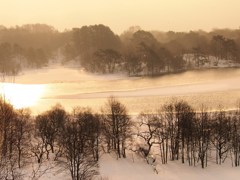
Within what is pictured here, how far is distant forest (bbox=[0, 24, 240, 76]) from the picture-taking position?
379 ft

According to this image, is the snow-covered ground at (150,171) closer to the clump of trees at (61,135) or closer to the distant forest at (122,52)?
the clump of trees at (61,135)

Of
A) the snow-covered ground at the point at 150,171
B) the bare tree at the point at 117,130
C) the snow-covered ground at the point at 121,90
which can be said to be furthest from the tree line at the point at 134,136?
the snow-covered ground at the point at 121,90

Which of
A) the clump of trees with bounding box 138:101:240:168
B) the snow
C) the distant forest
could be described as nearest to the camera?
the snow

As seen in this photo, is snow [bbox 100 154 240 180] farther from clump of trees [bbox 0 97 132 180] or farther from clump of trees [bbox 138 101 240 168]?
clump of trees [bbox 0 97 132 180]

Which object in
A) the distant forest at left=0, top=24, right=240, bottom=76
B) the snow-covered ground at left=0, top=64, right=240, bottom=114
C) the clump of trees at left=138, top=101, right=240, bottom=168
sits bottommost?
the clump of trees at left=138, top=101, right=240, bottom=168

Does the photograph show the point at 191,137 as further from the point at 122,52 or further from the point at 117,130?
the point at 122,52

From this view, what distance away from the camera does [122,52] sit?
129000 millimetres

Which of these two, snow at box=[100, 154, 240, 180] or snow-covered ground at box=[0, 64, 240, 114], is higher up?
snow-covered ground at box=[0, 64, 240, 114]

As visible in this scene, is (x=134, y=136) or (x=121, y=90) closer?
(x=134, y=136)

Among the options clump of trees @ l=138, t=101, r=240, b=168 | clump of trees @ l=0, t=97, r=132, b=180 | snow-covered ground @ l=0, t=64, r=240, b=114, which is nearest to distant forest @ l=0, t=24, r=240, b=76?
snow-covered ground @ l=0, t=64, r=240, b=114

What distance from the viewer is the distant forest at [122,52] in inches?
4545

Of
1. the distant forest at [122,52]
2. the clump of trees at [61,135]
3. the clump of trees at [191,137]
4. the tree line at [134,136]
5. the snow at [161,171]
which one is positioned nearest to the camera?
the snow at [161,171]

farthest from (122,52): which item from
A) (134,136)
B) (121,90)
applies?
(134,136)

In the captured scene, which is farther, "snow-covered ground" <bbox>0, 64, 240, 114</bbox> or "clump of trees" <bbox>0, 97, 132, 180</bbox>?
"snow-covered ground" <bbox>0, 64, 240, 114</bbox>
